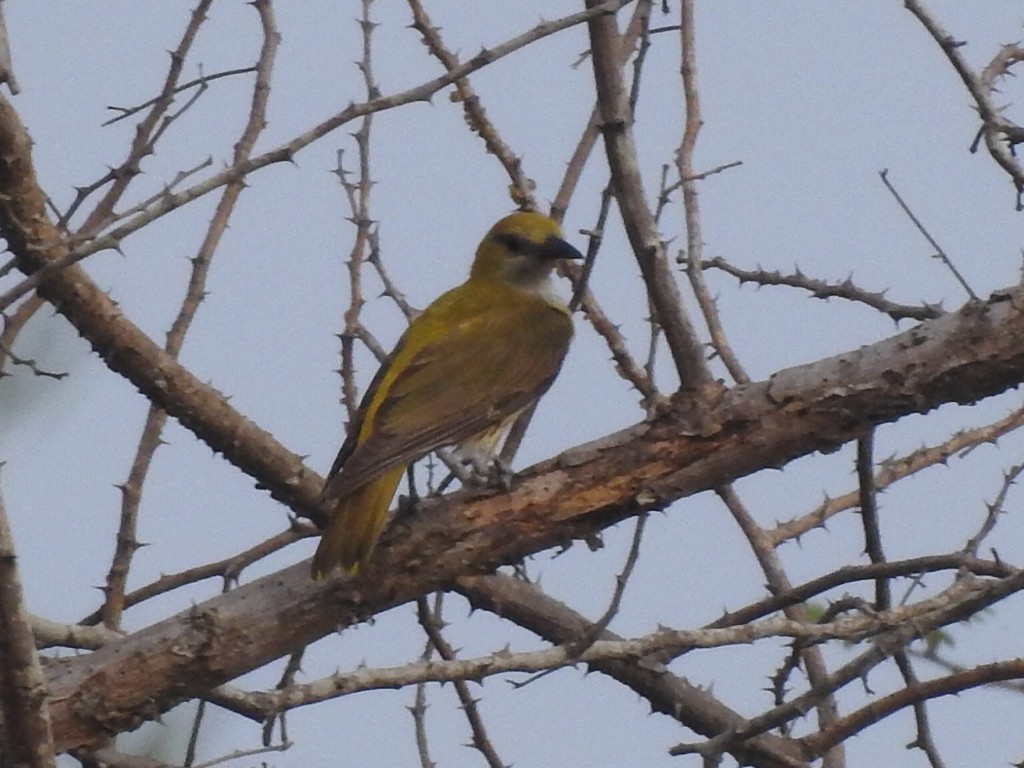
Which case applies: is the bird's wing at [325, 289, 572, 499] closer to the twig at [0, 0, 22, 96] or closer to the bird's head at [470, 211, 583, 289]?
the bird's head at [470, 211, 583, 289]

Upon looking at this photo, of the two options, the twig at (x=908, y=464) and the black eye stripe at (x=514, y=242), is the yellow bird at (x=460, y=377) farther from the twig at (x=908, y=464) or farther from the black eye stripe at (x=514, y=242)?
the twig at (x=908, y=464)

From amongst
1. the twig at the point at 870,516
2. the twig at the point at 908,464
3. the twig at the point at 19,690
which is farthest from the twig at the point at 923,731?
the twig at the point at 19,690

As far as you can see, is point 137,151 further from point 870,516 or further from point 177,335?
point 870,516

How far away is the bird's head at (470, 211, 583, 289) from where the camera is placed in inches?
211

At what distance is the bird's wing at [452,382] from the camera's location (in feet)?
13.9

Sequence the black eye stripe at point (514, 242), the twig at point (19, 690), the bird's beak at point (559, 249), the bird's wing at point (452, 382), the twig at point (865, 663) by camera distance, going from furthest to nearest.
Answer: the black eye stripe at point (514, 242), the bird's beak at point (559, 249), the bird's wing at point (452, 382), the twig at point (865, 663), the twig at point (19, 690)

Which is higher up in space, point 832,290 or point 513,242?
point 513,242

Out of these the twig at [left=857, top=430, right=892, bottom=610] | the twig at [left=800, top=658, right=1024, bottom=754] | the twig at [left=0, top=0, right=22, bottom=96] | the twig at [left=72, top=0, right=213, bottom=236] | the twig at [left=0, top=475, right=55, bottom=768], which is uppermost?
the twig at [left=72, top=0, right=213, bottom=236]

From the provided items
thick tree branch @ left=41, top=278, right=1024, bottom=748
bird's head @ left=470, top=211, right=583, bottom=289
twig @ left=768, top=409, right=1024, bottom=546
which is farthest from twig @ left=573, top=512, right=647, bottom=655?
bird's head @ left=470, top=211, right=583, bottom=289

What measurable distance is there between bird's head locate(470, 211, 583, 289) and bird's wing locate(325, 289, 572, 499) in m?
0.17

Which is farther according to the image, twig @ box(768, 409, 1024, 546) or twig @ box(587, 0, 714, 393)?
twig @ box(768, 409, 1024, 546)

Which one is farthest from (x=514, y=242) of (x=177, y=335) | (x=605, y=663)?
(x=605, y=663)

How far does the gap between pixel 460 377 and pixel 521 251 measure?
90cm

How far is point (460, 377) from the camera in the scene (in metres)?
4.80
